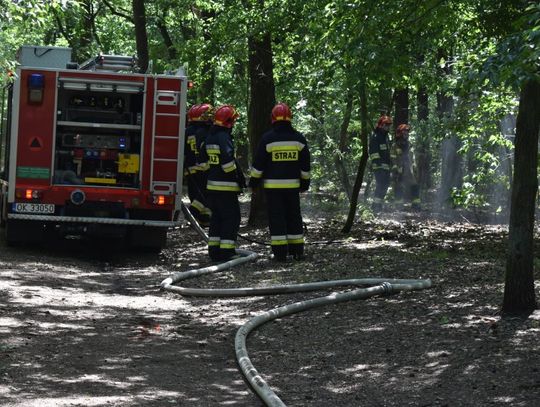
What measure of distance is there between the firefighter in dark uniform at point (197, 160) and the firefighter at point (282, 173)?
4.57 meters

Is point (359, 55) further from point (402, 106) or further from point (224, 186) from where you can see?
point (402, 106)

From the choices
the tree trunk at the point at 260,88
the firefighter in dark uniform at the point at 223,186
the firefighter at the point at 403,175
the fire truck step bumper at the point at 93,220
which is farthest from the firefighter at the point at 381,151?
the firefighter in dark uniform at the point at 223,186

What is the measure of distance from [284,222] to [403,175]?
41.1ft

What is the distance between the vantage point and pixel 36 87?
43.8ft

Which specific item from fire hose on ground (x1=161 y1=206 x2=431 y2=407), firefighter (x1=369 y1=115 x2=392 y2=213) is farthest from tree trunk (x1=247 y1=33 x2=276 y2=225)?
fire hose on ground (x1=161 y1=206 x2=431 y2=407)

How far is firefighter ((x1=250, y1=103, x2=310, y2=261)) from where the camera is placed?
12.4 meters

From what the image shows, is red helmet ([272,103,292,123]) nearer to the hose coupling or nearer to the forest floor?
the forest floor

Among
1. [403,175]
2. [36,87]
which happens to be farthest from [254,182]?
[403,175]

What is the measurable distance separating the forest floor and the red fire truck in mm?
890

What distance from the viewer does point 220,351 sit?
794 centimetres

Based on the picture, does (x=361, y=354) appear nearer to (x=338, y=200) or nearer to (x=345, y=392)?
(x=345, y=392)

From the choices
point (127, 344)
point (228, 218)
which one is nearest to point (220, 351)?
point (127, 344)

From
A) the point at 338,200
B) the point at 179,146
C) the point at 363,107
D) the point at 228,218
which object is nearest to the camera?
the point at 228,218

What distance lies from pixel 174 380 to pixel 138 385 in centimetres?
30
